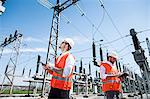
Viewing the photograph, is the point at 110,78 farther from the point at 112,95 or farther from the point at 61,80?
the point at 61,80

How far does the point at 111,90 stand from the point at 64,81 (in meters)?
1.58

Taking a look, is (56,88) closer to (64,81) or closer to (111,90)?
(64,81)

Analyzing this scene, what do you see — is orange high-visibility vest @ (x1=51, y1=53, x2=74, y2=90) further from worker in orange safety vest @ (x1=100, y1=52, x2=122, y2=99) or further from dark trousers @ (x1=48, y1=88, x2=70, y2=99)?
worker in orange safety vest @ (x1=100, y1=52, x2=122, y2=99)

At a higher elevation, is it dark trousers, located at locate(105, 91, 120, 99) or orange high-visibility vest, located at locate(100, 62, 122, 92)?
orange high-visibility vest, located at locate(100, 62, 122, 92)

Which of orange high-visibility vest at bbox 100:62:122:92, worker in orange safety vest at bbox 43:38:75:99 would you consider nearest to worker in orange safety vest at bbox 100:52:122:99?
orange high-visibility vest at bbox 100:62:122:92

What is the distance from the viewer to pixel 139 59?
481 cm

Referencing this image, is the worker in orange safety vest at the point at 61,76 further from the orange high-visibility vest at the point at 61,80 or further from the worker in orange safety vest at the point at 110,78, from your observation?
the worker in orange safety vest at the point at 110,78

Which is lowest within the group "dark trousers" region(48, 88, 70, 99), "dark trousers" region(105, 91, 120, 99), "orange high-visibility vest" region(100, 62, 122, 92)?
"dark trousers" region(105, 91, 120, 99)

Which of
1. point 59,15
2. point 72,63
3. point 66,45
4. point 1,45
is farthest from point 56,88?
point 1,45

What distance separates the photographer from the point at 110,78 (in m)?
3.28

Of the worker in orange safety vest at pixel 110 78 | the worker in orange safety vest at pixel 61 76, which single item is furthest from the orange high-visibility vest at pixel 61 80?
the worker in orange safety vest at pixel 110 78

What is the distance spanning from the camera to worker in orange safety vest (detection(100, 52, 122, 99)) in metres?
3.17

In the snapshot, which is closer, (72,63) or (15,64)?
(72,63)

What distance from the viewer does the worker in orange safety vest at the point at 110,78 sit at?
3.17 meters
